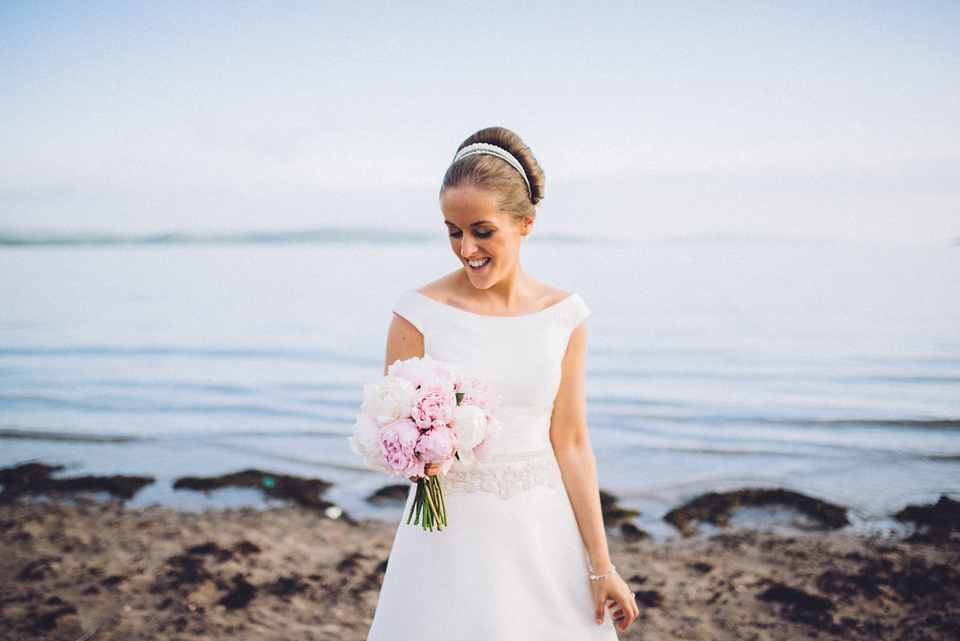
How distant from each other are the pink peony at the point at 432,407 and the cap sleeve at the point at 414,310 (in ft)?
1.58

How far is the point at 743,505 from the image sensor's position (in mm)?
6512

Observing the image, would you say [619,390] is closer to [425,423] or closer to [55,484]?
[55,484]

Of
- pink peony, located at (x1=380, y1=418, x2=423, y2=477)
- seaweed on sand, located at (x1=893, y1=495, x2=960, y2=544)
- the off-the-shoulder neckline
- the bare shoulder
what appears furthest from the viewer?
seaweed on sand, located at (x1=893, y1=495, x2=960, y2=544)

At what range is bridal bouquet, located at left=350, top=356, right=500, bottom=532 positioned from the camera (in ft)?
6.22

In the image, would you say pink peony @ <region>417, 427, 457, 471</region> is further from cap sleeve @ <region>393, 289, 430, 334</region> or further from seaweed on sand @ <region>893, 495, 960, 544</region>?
seaweed on sand @ <region>893, 495, 960, 544</region>

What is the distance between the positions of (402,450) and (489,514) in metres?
0.59

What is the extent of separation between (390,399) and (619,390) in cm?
1064

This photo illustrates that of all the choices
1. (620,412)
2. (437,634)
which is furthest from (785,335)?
(437,634)

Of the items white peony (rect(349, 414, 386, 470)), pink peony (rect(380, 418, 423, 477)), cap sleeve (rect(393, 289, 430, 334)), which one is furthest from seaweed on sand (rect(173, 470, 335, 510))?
pink peony (rect(380, 418, 423, 477))

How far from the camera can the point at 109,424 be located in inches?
389

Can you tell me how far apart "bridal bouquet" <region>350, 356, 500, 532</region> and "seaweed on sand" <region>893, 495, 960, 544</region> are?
5514 millimetres

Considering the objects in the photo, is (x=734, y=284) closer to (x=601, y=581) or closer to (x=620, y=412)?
(x=620, y=412)

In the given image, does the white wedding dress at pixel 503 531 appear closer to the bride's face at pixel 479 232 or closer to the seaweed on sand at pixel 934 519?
the bride's face at pixel 479 232

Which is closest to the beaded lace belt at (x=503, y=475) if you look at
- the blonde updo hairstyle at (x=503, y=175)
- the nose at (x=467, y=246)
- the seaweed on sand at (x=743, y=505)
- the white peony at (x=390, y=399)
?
the white peony at (x=390, y=399)
